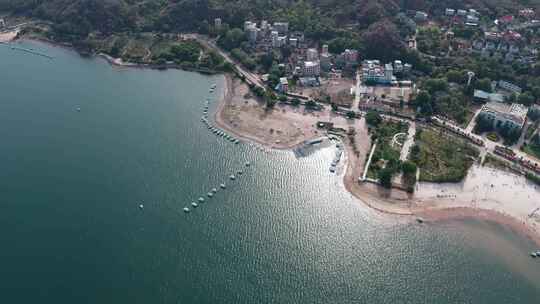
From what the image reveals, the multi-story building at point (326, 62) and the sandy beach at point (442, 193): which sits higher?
the multi-story building at point (326, 62)

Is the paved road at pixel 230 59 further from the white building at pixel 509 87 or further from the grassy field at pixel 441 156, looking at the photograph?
the white building at pixel 509 87

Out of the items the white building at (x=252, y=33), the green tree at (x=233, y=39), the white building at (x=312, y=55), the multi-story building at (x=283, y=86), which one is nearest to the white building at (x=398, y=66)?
the white building at (x=312, y=55)

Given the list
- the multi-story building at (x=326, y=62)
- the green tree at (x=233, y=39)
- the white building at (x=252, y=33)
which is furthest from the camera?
the white building at (x=252, y=33)

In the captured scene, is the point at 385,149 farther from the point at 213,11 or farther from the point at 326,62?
the point at 213,11

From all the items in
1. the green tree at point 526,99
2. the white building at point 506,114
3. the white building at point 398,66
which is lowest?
the white building at point 506,114

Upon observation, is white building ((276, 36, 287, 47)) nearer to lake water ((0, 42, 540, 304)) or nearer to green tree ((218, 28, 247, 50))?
green tree ((218, 28, 247, 50))

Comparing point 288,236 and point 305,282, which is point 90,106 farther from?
point 305,282

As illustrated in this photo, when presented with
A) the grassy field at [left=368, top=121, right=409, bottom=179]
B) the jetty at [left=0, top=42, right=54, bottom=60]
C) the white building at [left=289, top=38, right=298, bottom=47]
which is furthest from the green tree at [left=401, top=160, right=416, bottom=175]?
the jetty at [left=0, top=42, right=54, bottom=60]
